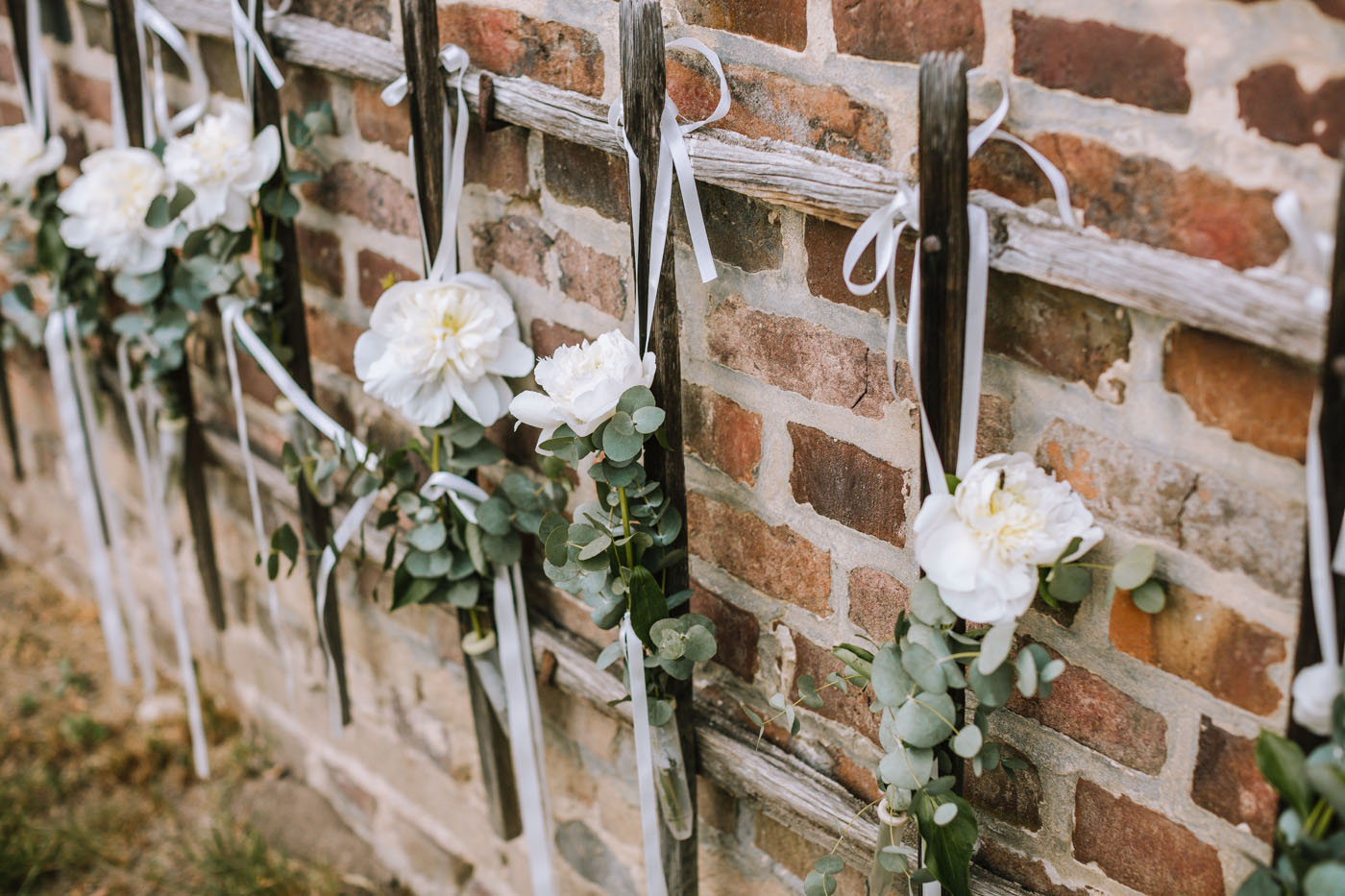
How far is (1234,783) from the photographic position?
900mm

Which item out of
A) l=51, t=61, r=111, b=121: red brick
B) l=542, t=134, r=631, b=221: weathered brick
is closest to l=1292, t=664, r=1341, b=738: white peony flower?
l=542, t=134, r=631, b=221: weathered brick

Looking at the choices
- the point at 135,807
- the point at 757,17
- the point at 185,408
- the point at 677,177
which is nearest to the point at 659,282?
the point at 677,177

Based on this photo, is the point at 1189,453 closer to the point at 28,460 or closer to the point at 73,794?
the point at 73,794

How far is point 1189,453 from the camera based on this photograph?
0.85 metres

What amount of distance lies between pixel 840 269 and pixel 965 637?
13.0 inches

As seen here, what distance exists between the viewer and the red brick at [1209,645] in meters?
0.85

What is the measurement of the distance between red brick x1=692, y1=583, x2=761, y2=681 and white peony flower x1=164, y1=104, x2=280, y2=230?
80cm

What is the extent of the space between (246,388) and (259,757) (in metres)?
0.86

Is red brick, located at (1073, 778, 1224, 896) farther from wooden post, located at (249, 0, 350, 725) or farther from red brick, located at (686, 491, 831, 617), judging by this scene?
wooden post, located at (249, 0, 350, 725)

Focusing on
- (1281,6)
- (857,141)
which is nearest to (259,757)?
(857,141)

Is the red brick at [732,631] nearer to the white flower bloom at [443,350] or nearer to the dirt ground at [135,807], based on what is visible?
the white flower bloom at [443,350]

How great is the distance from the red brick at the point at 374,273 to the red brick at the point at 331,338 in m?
0.06

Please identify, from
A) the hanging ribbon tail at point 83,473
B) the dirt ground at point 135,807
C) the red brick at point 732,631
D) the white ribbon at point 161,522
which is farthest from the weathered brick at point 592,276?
the dirt ground at point 135,807

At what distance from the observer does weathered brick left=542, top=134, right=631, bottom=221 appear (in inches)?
47.5
